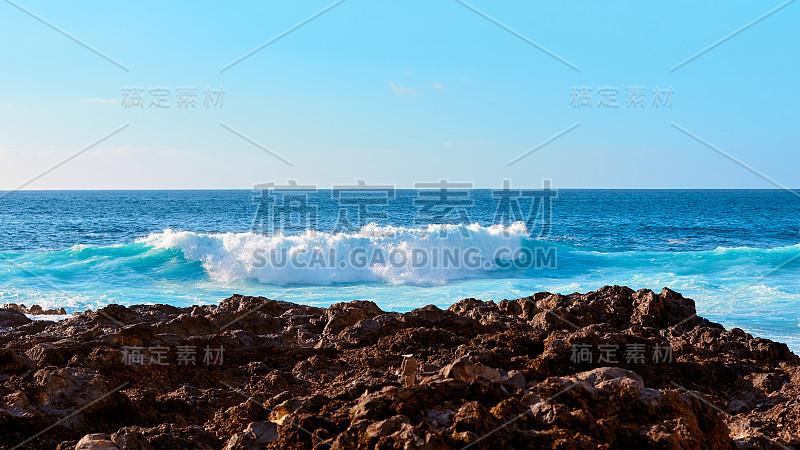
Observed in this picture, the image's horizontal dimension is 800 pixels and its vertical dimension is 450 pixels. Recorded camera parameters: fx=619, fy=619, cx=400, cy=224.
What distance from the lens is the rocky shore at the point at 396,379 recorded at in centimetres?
316

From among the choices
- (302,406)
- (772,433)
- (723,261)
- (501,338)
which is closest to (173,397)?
(302,406)

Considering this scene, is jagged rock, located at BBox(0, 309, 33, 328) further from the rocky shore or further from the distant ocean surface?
the distant ocean surface

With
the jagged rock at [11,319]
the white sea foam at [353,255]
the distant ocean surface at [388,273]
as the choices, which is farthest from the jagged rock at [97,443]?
the white sea foam at [353,255]

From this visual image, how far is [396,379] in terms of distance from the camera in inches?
167

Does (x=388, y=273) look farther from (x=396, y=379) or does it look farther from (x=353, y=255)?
(x=396, y=379)

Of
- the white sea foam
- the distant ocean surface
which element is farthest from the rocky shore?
the white sea foam

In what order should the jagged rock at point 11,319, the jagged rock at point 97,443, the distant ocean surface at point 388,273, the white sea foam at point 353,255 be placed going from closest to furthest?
the jagged rock at point 97,443 → the jagged rock at point 11,319 → the distant ocean surface at point 388,273 → the white sea foam at point 353,255

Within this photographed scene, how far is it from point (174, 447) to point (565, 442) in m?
1.96

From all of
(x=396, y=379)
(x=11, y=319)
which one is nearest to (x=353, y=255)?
(x=11, y=319)

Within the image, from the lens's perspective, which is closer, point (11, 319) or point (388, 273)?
point (11, 319)

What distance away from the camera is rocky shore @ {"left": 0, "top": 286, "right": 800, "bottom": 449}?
3158 millimetres

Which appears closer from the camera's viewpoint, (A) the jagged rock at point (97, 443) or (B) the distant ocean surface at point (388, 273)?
(A) the jagged rock at point (97, 443)

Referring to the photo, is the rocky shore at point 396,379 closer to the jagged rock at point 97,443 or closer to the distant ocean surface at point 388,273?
the jagged rock at point 97,443

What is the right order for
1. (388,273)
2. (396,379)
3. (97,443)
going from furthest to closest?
(388,273) < (396,379) < (97,443)
